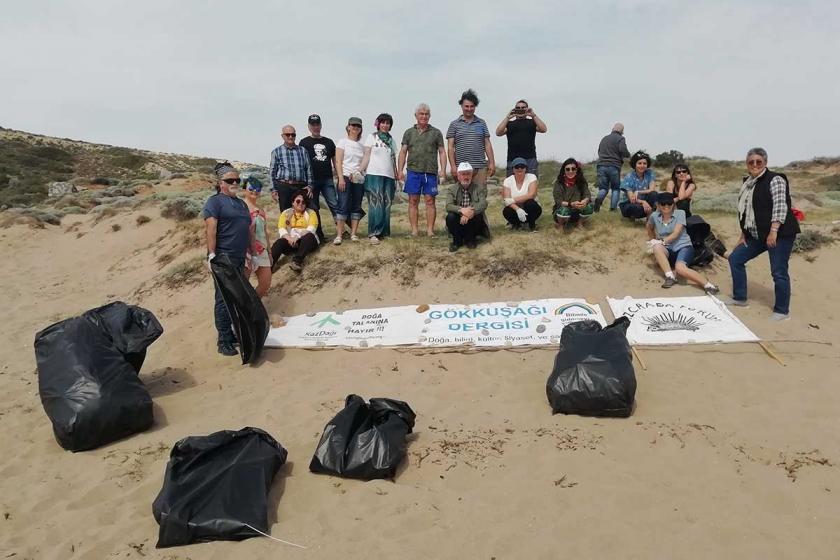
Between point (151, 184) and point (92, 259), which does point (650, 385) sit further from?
point (151, 184)

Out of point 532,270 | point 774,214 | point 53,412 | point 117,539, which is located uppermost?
point 774,214

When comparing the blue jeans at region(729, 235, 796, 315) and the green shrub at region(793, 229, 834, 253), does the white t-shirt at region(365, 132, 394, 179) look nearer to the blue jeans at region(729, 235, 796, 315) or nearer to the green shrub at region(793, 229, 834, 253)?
the blue jeans at region(729, 235, 796, 315)

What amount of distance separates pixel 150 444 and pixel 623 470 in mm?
3342

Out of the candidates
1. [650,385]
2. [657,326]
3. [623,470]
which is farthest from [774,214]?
[623,470]

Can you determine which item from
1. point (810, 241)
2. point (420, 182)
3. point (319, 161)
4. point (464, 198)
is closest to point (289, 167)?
point (319, 161)

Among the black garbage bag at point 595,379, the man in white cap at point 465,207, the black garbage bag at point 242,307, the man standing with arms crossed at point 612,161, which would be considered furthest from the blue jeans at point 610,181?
the black garbage bag at point 242,307

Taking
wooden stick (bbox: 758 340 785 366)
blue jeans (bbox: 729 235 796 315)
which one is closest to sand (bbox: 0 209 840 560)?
wooden stick (bbox: 758 340 785 366)

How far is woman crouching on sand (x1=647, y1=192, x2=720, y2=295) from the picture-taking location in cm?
683

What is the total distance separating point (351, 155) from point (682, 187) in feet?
14.5

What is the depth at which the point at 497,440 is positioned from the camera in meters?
4.12

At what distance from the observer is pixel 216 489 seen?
10.7ft

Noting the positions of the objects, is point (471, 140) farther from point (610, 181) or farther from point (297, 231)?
point (610, 181)

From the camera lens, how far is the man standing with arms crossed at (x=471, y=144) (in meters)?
7.90

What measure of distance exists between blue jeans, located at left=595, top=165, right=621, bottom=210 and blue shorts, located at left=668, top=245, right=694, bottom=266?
2.67 meters
